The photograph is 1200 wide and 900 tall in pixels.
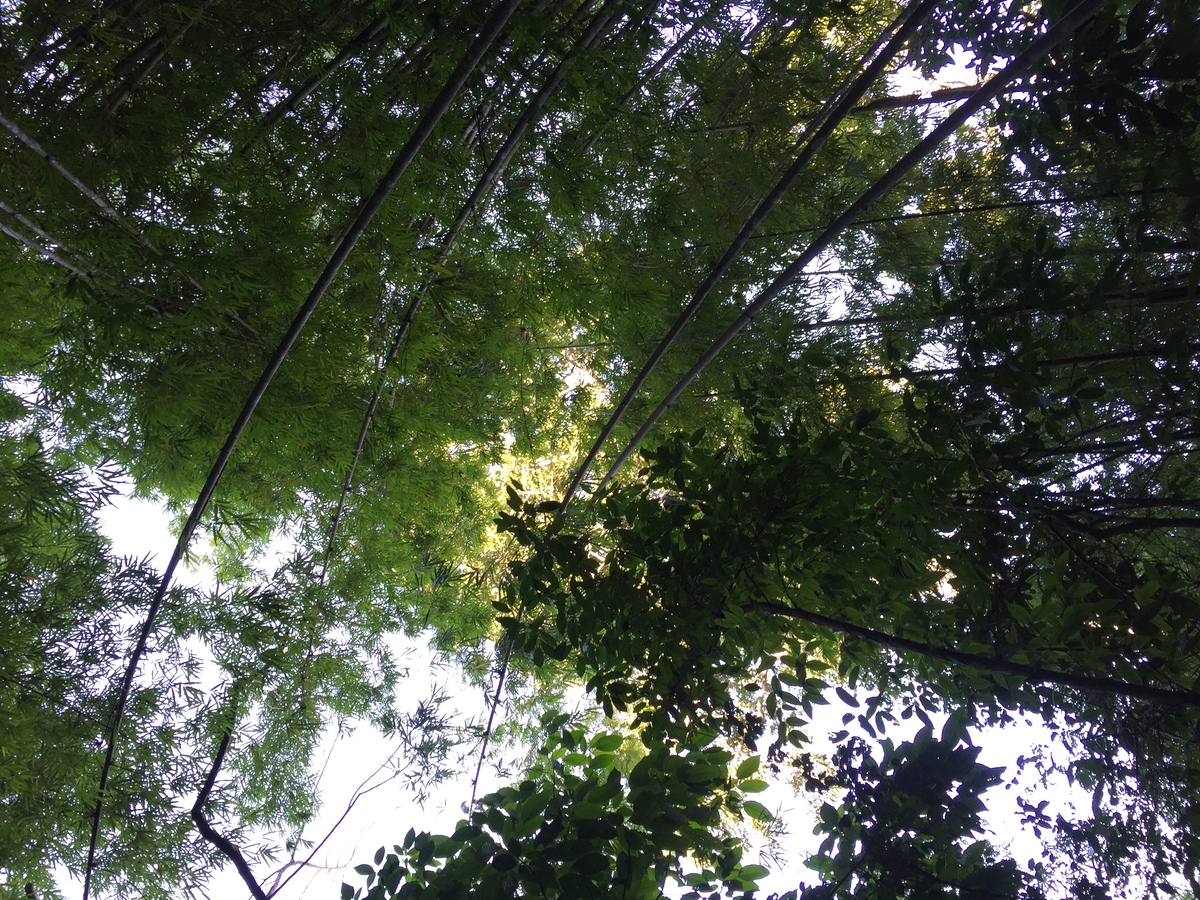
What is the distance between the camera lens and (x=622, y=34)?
172cm

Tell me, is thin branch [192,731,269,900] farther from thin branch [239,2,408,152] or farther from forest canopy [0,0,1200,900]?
thin branch [239,2,408,152]

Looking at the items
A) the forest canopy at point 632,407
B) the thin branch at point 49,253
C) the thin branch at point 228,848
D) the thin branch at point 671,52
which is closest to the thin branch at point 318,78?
the forest canopy at point 632,407

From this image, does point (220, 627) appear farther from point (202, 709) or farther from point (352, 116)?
point (352, 116)

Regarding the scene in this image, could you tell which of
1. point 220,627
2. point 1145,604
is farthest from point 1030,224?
point 220,627

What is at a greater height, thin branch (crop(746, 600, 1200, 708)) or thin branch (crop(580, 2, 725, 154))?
thin branch (crop(580, 2, 725, 154))

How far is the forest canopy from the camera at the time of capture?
1.13 metres

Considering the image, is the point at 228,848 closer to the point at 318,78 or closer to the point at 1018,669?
the point at 1018,669

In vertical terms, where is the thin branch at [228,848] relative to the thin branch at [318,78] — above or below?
below

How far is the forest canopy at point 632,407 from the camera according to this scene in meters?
1.13

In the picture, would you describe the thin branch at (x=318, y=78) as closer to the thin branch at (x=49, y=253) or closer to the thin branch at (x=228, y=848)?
the thin branch at (x=49, y=253)

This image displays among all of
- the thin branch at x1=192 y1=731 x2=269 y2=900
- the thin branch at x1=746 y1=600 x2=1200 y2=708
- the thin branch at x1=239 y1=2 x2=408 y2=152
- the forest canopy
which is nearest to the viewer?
the thin branch at x1=746 y1=600 x2=1200 y2=708

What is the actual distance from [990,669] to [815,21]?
7.35 feet

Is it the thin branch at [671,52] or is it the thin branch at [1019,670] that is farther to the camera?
the thin branch at [671,52]

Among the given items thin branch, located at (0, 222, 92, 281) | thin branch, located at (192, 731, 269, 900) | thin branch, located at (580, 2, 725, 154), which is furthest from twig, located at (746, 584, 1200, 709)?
thin branch, located at (0, 222, 92, 281)
